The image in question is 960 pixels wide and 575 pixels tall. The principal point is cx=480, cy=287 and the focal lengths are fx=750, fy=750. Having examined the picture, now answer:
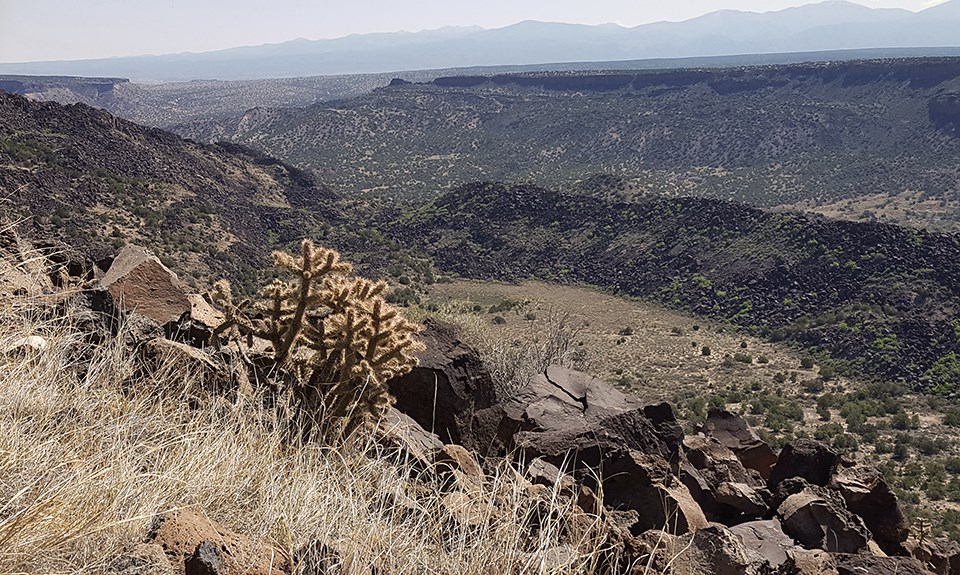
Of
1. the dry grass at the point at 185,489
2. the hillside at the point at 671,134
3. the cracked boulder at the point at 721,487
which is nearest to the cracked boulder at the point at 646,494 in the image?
the cracked boulder at the point at 721,487

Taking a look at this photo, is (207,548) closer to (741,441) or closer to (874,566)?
(874,566)

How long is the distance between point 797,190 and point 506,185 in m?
27.4

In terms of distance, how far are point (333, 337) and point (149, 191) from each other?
1409 inches

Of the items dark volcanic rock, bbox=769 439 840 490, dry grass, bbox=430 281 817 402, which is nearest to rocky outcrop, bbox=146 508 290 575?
dark volcanic rock, bbox=769 439 840 490

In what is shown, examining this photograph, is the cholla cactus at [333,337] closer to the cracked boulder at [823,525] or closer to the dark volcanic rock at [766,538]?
the dark volcanic rock at [766,538]

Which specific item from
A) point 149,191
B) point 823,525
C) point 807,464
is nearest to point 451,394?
point 823,525

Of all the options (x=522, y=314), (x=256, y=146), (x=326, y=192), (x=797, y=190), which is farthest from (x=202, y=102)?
(x=522, y=314)

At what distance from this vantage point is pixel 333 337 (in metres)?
4.88

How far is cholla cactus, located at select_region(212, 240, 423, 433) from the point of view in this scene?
4.65 meters

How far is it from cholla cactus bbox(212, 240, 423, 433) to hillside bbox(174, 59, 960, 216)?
57.2 m

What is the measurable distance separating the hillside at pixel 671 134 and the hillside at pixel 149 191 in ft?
54.4

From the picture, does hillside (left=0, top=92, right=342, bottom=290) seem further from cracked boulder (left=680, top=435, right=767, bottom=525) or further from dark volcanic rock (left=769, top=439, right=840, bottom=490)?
dark volcanic rock (left=769, top=439, right=840, bottom=490)

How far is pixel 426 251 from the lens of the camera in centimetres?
4616

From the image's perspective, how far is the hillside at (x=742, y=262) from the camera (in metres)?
28.5
